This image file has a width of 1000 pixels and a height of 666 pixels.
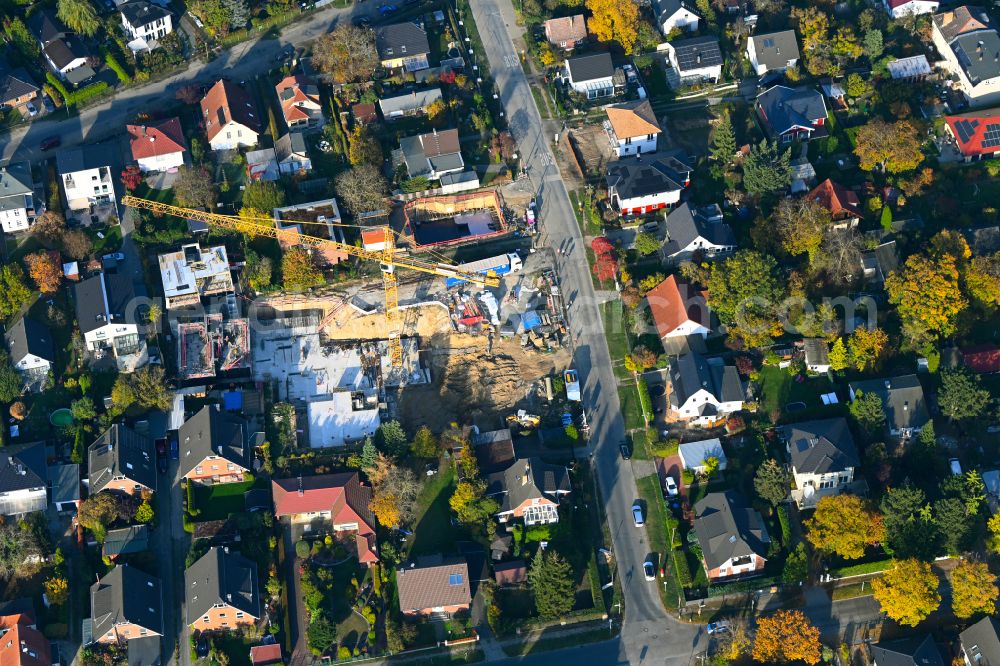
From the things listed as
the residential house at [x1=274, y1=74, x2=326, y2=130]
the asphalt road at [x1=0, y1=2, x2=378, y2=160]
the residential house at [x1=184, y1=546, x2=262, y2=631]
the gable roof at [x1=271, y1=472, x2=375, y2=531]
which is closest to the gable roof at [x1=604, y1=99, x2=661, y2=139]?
the residential house at [x1=274, y1=74, x2=326, y2=130]

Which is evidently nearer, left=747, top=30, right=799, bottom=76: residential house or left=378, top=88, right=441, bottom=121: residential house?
left=378, top=88, right=441, bottom=121: residential house

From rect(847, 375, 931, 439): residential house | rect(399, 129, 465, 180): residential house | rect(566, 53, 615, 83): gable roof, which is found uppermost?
rect(566, 53, 615, 83): gable roof

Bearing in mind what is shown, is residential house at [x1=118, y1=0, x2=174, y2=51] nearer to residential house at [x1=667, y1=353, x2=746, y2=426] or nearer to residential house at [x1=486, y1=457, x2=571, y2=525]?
residential house at [x1=486, y1=457, x2=571, y2=525]

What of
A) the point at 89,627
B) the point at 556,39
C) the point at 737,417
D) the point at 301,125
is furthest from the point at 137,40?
the point at 737,417

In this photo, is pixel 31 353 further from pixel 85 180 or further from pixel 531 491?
pixel 531 491

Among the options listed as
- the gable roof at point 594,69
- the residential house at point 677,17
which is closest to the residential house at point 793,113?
the residential house at point 677,17

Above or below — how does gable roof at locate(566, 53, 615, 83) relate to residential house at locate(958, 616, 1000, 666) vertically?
above

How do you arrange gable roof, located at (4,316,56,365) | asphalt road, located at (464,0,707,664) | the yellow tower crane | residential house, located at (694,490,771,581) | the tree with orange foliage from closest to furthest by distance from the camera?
asphalt road, located at (464,0,707,664), residential house, located at (694,490,771,581), gable roof, located at (4,316,56,365), the tree with orange foliage, the yellow tower crane
